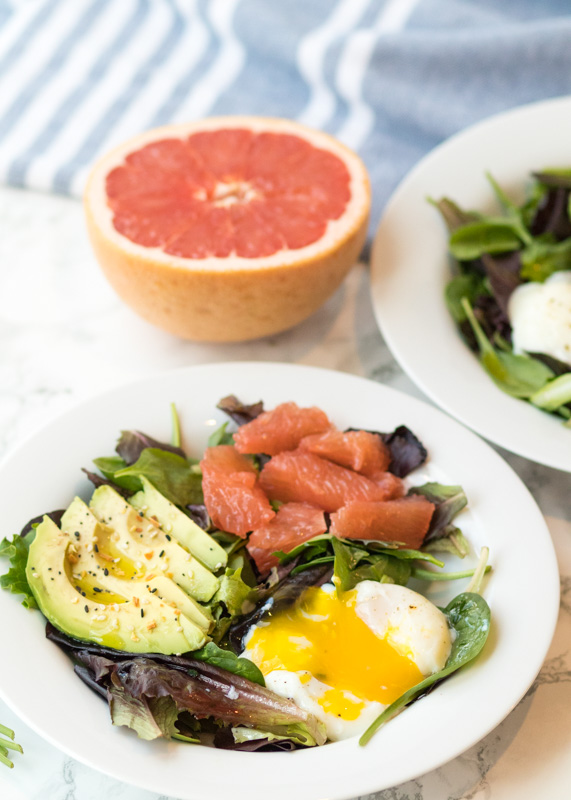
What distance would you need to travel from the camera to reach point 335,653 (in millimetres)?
1332

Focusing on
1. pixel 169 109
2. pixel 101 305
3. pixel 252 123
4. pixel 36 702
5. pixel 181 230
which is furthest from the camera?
pixel 169 109

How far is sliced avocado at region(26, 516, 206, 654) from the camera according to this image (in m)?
1.31

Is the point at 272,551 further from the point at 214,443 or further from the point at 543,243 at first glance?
the point at 543,243

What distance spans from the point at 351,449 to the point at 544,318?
63cm

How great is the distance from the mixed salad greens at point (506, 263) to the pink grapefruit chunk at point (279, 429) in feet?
1.51

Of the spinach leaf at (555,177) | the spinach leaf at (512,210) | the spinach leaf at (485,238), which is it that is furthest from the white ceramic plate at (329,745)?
the spinach leaf at (555,177)

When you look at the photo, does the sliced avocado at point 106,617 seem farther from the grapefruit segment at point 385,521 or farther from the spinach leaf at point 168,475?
the grapefruit segment at point 385,521

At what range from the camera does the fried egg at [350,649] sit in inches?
50.1

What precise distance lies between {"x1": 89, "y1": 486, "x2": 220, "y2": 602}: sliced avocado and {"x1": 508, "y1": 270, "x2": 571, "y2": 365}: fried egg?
3.15ft

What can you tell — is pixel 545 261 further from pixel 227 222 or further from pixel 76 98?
pixel 76 98

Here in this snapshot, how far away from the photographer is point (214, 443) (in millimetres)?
1679

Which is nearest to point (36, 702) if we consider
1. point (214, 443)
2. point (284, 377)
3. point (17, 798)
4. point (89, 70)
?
point (17, 798)

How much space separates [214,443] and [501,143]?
4.08 ft

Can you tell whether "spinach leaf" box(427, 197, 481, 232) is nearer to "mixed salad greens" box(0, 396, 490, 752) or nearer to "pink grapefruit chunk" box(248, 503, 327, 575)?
"mixed salad greens" box(0, 396, 490, 752)
